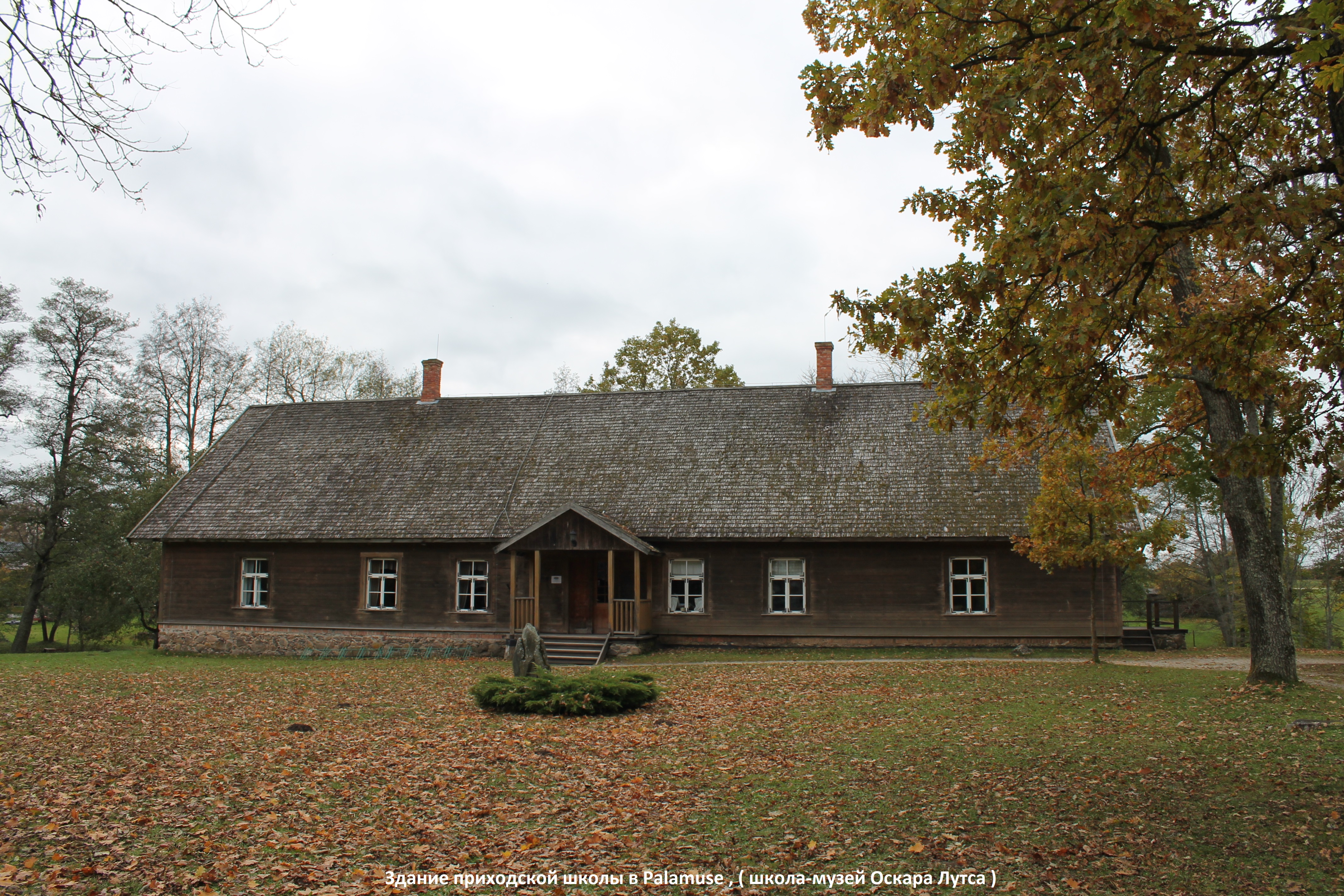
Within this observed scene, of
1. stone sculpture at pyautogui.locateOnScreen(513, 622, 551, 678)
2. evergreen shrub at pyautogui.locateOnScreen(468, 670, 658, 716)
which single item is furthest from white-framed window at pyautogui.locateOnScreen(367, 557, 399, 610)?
evergreen shrub at pyautogui.locateOnScreen(468, 670, 658, 716)

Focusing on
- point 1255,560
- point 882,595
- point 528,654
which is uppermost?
Answer: point 1255,560

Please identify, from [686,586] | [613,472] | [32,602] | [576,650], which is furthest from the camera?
[32,602]

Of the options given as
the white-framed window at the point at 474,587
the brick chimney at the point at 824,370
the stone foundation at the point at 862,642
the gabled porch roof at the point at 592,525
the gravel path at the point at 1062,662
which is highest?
the brick chimney at the point at 824,370

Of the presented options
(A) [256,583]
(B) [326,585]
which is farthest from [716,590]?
(A) [256,583]

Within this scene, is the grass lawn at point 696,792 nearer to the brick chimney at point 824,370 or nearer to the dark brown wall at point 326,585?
the dark brown wall at point 326,585

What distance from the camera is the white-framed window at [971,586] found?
68.4ft

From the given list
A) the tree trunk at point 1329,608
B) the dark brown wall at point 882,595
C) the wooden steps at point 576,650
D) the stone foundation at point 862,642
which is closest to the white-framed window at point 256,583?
the wooden steps at point 576,650

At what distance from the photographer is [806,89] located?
7527mm

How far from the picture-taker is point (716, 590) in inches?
856

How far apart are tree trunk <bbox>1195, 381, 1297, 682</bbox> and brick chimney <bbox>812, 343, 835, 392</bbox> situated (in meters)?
12.1

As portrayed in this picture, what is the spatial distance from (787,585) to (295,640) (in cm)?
1310

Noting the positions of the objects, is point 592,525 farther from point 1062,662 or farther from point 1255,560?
point 1255,560

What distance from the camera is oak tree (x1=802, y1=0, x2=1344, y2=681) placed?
641cm

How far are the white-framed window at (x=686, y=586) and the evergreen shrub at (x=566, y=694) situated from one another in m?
8.73
